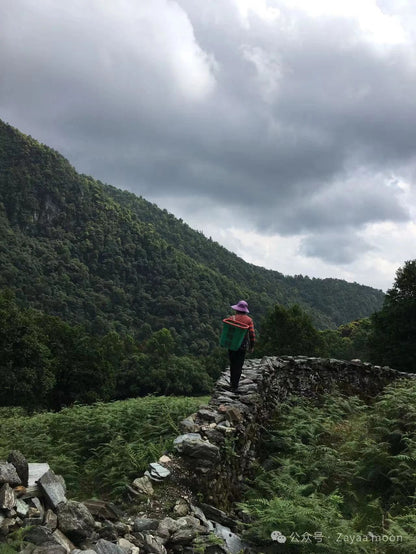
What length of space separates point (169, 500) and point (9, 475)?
2199mm

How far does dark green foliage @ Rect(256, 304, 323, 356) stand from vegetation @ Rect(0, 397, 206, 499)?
40.6m

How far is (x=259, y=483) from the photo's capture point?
7.61 meters

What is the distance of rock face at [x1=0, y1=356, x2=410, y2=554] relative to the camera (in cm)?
454

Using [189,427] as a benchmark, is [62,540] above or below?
below

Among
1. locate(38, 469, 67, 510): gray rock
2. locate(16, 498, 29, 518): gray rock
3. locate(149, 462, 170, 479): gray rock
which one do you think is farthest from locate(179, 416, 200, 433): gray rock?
locate(16, 498, 29, 518): gray rock

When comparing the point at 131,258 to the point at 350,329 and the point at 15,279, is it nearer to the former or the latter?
the point at 15,279

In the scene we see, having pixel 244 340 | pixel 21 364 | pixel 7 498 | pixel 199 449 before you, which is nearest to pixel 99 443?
pixel 199 449

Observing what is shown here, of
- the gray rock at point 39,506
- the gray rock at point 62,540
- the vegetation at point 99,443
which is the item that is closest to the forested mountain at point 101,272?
the vegetation at point 99,443

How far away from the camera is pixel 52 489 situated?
5.03 meters

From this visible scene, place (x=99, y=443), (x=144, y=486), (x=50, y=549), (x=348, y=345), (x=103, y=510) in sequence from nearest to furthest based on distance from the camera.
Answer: (x=50, y=549) < (x=103, y=510) < (x=144, y=486) < (x=99, y=443) < (x=348, y=345)

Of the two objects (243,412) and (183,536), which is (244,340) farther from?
(183,536)

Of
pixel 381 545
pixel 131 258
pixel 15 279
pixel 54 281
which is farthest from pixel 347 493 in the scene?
pixel 131 258

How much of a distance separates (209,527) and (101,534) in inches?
62.6

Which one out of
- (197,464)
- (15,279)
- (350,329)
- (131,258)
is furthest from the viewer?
(131,258)
